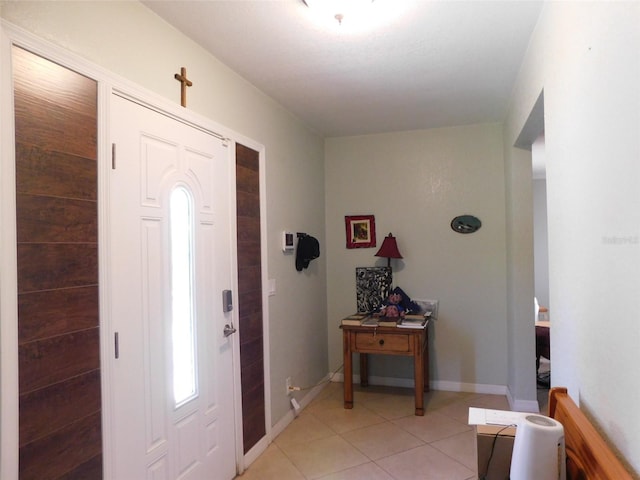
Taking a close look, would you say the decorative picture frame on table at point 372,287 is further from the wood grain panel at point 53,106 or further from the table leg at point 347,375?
the wood grain panel at point 53,106

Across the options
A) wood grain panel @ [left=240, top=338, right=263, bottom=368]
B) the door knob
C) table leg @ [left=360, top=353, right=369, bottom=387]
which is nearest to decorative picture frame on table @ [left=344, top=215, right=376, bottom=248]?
table leg @ [left=360, top=353, right=369, bottom=387]

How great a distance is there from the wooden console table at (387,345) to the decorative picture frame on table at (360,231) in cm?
99

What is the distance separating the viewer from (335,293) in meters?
4.29

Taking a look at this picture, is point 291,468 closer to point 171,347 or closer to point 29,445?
point 171,347

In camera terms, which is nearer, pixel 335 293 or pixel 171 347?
pixel 171 347

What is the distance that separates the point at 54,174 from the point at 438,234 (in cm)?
331

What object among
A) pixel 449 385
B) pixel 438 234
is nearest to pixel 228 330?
pixel 438 234

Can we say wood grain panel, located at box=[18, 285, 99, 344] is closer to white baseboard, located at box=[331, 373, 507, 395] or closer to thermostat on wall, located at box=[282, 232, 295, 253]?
thermostat on wall, located at box=[282, 232, 295, 253]

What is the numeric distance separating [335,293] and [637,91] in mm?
3511

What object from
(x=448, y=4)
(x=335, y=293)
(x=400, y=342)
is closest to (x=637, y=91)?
(x=448, y=4)

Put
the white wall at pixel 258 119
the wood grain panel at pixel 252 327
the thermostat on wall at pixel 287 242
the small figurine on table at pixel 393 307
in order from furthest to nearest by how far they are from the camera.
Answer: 1. the small figurine on table at pixel 393 307
2. the thermostat on wall at pixel 287 242
3. the wood grain panel at pixel 252 327
4. the white wall at pixel 258 119

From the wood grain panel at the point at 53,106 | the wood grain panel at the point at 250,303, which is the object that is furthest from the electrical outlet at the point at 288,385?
the wood grain panel at the point at 53,106

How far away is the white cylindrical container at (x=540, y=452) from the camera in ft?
3.80

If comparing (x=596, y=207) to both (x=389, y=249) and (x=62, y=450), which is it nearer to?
(x=62, y=450)
